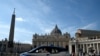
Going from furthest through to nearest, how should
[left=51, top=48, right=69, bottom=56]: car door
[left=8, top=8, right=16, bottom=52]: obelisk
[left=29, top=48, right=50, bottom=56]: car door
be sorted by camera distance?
[left=8, top=8, right=16, bottom=52]: obelisk < [left=51, top=48, right=69, bottom=56]: car door < [left=29, top=48, right=50, bottom=56]: car door

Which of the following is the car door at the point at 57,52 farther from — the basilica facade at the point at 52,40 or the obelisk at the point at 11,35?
the basilica facade at the point at 52,40

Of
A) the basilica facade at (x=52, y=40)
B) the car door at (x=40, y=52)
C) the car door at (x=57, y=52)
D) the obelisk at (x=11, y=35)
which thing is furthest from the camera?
the basilica facade at (x=52, y=40)

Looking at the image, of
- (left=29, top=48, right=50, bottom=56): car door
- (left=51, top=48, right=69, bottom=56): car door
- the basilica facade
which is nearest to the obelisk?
(left=29, top=48, right=50, bottom=56): car door

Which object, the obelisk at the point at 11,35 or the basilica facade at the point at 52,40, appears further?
the basilica facade at the point at 52,40

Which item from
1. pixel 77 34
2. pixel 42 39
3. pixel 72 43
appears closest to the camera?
pixel 72 43

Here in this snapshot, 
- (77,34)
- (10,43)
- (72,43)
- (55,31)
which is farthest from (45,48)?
(55,31)

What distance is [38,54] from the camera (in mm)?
12789

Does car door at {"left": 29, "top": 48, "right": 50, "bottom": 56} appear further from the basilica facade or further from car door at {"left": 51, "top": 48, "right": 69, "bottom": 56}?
the basilica facade

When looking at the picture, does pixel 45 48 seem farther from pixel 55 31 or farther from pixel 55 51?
pixel 55 31

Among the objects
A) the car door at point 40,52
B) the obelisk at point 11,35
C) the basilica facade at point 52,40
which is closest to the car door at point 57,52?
the car door at point 40,52

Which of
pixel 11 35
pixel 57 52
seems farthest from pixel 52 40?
pixel 57 52

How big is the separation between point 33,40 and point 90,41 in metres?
35.8

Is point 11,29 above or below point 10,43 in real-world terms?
above

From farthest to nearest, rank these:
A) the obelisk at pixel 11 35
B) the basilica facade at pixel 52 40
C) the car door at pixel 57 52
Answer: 1. the basilica facade at pixel 52 40
2. the obelisk at pixel 11 35
3. the car door at pixel 57 52
